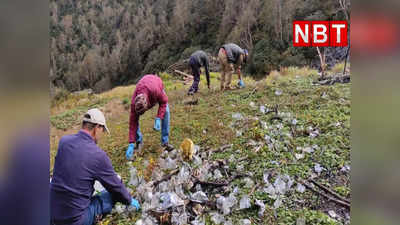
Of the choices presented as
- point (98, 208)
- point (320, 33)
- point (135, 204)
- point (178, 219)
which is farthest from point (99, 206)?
point (320, 33)

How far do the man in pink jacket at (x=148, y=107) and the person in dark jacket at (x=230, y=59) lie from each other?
Answer: 83 centimetres

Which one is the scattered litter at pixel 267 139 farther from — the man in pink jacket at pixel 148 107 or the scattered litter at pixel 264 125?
the man in pink jacket at pixel 148 107

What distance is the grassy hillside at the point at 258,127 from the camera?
3664mm

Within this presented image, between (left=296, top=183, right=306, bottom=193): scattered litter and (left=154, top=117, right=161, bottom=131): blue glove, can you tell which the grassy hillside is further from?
(left=154, top=117, right=161, bottom=131): blue glove

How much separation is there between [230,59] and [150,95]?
111cm

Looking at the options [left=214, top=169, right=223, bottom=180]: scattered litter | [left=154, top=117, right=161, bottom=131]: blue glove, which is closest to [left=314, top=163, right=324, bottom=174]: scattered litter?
[left=214, top=169, right=223, bottom=180]: scattered litter

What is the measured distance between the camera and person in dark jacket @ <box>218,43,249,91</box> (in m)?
4.00

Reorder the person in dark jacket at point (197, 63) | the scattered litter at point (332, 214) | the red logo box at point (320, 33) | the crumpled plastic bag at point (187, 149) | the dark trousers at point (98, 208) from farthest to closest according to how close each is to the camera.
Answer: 1. the person in dark jacket at point (197, 63)
2. the crumpled plastic bag at point (187, 149)
3. the red logo box at point (320, 33)
4. the scattered litter at point (332, 214)
5. the dark trousers at point (98, 208)

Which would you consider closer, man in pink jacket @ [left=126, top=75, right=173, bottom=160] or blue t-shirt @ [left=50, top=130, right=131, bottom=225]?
blue t-shirt @ [left=50, top=130, right=131, bottom=225]

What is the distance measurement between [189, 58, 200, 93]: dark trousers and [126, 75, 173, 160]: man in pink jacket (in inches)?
18.2

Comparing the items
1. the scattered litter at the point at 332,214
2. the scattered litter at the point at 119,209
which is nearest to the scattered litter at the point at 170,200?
the scattered litter at the point at 119,209

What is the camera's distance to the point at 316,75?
13.1ft
